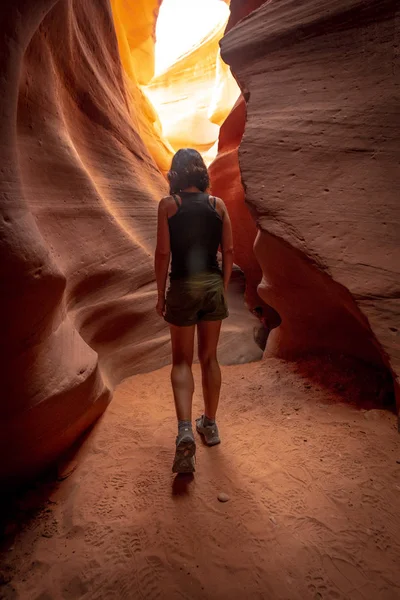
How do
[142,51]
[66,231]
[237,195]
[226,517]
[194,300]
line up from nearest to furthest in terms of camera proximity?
[226,517], [194,300], [66,231], [237,195], [142,51]

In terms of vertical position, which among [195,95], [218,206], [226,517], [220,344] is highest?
[195,95]

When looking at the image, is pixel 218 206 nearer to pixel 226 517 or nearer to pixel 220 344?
pixel 226 517

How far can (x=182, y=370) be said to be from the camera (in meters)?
2.11

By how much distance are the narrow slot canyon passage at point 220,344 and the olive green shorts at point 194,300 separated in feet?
2.27

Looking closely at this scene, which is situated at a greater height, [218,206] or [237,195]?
[237,195]

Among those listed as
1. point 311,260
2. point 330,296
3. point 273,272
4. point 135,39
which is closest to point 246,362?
point 273,272

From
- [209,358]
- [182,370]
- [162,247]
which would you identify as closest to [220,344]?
[209,358]

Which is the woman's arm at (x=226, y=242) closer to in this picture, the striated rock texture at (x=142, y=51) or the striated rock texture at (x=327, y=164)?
the striated rock texture at (x=327, y=164)

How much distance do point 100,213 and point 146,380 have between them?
1.79 meters

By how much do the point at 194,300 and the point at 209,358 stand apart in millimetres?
457

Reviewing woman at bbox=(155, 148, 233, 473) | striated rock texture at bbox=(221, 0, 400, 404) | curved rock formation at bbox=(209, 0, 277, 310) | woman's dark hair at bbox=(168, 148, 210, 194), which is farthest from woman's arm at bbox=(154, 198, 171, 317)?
curved rock formation at bbox=(209, 0, 277, 310)

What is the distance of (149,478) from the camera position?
78.9 inches

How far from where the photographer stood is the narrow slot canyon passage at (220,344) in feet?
5.05

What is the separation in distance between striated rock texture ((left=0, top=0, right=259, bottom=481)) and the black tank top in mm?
736
